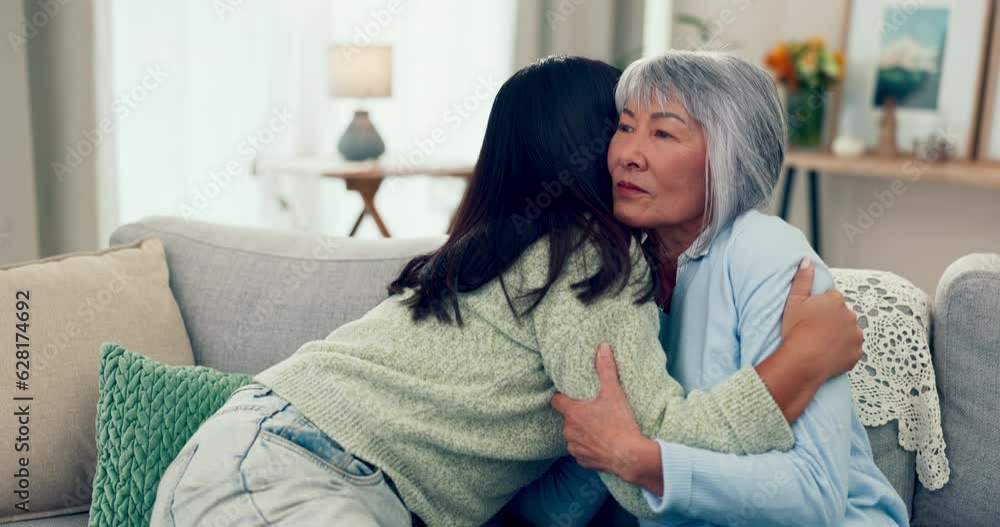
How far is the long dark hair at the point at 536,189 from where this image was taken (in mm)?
1354

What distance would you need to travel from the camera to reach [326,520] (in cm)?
120

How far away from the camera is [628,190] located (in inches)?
56.7

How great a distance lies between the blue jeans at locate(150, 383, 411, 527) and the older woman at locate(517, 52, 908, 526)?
0.92ft

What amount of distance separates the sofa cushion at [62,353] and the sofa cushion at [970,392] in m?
1.23

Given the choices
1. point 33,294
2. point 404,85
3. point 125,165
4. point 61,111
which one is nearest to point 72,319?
point 33,294

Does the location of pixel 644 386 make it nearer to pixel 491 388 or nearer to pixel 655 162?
pixel 491 388

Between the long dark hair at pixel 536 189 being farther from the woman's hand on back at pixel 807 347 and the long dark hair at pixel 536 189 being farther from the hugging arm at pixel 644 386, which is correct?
the woman's hand on back at pixel 807 347

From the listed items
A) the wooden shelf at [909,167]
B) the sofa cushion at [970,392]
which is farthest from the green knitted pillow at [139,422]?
the wooden shelf at [909,167]

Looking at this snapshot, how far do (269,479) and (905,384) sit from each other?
0.97m

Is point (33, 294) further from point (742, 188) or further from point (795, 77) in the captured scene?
point (795, 77)

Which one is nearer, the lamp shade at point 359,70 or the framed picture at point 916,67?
the lamp shade at point 359,70
